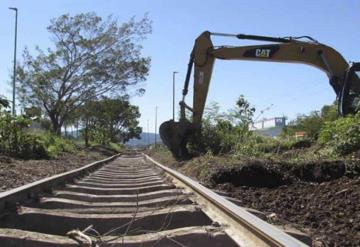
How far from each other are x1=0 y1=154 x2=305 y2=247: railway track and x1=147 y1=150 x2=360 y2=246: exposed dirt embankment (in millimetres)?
795

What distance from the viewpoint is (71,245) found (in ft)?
14.6

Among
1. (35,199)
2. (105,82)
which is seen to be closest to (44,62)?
(105,82)

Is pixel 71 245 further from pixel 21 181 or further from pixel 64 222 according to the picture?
pixel 21 181

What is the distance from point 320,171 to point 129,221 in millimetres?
6018

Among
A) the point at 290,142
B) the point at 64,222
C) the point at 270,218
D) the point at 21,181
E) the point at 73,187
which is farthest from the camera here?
the point at 290,142

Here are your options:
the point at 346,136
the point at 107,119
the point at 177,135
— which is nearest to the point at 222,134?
the point at 177,135

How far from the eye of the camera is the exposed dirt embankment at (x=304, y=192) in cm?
589

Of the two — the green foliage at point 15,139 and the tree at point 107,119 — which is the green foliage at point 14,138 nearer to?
the green foliage at point 15,139

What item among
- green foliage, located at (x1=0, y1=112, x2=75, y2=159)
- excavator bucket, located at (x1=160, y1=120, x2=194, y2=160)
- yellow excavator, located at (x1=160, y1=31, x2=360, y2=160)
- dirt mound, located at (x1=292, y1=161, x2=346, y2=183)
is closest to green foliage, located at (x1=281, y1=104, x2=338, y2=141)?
yellow excavator, located at (x1=160, y1=31, x2=360, y2=160)

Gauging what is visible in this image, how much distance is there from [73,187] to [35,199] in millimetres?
2144

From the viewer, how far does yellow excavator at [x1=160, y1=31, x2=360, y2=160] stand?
1730 cm

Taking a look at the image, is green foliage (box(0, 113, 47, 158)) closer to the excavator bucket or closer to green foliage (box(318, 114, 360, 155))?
the excavator bucket

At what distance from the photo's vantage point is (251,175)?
1097 cm

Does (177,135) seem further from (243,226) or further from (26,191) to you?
(243,226)
